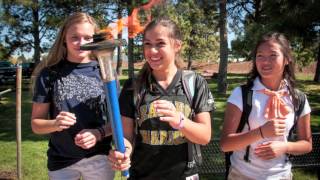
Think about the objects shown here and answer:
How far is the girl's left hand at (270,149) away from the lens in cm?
236

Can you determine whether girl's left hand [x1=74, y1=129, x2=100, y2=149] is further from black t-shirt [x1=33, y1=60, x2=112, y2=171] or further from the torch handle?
the torch handle

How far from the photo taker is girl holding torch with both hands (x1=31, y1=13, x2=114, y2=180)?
8.73 feet

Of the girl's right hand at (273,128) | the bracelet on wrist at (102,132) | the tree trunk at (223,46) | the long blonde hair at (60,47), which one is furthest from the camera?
the tree trunk at (223,46)

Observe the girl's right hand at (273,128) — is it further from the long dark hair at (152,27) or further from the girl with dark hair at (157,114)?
the long dark hair at (152,27)

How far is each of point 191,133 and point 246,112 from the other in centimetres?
44

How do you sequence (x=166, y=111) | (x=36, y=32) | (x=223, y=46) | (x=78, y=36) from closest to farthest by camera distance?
(x=166, y=111)
(x=78, y=36)
(x=223, y=46)
(x=36, y=32)

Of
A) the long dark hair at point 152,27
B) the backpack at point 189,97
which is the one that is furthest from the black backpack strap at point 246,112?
the long dark hair at point 152,27

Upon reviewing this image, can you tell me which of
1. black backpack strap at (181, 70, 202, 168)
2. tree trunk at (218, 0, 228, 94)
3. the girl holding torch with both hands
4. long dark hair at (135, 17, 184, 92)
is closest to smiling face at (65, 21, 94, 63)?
the girl holding torch with both hands

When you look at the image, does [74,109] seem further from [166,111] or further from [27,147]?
[27,147]

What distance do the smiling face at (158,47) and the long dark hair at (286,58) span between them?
59 cm

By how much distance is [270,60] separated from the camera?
8.29 feet

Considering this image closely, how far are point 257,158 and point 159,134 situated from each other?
1.97 ft

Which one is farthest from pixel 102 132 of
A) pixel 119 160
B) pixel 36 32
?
pixel 36 32

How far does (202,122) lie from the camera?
2.36 m
